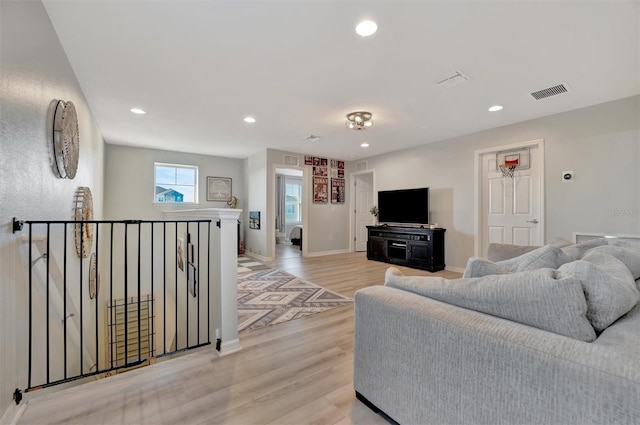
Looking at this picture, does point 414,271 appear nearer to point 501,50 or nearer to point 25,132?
point 501,50

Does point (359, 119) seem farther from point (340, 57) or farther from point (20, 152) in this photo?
point (20, 152)

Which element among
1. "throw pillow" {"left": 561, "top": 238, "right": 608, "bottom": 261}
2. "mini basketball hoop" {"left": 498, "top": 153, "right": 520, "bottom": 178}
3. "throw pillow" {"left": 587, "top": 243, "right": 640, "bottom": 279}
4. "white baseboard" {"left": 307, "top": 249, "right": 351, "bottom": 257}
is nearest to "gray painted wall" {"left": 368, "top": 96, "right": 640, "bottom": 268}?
"mini basketball hoop" {"left": 498, "top": 153, "right": 520, "bottom": 178}

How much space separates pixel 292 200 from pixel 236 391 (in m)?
8.78

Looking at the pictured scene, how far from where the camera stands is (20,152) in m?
1.50

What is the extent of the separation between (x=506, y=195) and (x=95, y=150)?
21.3ft

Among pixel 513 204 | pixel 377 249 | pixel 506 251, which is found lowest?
pixel 377 249

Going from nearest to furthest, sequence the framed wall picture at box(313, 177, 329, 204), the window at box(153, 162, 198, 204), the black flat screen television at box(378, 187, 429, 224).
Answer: the black flat screen television at box(378, 187, 429, 224), the window at box(153, 162, 198, 204), the framed wall picture at box(313, 177, 329, 204)

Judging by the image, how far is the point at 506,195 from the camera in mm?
4266

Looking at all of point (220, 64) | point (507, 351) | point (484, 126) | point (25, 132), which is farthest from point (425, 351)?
point (484, 126)

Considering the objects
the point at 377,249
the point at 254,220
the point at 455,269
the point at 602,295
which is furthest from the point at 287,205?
the point at 602,295

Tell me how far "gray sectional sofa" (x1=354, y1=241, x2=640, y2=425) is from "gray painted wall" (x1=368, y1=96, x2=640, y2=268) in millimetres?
2886

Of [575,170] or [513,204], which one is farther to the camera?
[513,204]

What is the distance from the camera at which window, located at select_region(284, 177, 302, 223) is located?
10036 millimetres

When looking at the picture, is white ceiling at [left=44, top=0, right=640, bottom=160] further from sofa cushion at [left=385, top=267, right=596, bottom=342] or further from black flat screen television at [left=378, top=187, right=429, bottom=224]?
sofa cushion at [left=385, top=267, right=596, bottom=342]
